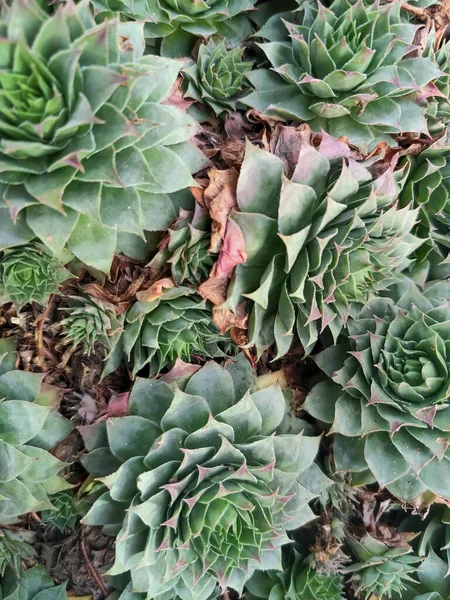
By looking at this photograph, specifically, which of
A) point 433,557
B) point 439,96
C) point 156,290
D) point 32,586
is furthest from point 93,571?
point 439,96

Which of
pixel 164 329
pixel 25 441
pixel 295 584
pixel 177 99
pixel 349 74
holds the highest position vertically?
pixel 349 74

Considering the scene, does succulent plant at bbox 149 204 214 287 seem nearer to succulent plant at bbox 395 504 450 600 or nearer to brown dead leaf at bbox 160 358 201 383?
brown dead leaf at bbox 160 358 201 383

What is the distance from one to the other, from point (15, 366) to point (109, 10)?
3.52ft

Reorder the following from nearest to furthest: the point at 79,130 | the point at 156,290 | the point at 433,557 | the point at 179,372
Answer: the point at 79,130 < the point at 156,290 < the point at 179,372 < the point at 433,557

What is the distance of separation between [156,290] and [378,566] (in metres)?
1.21

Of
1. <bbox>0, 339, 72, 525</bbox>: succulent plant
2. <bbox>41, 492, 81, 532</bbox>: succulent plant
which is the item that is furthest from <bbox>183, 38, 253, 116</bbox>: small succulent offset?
<bbox>41, 492, 81, 532</bbox>: succulent plant

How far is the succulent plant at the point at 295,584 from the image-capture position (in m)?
1.84

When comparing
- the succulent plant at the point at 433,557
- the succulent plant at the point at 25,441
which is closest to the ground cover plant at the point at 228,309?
the succulent plant at the point at 25,441

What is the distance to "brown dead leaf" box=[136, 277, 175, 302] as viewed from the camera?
5.19 ft

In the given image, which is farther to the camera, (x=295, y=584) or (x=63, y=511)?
(x=295, y=584)

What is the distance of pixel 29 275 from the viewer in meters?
1.48

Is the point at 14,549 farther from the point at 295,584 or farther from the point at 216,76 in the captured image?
the point at 216,76

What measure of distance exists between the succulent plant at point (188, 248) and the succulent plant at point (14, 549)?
3.13 feet

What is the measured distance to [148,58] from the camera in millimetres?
1404
